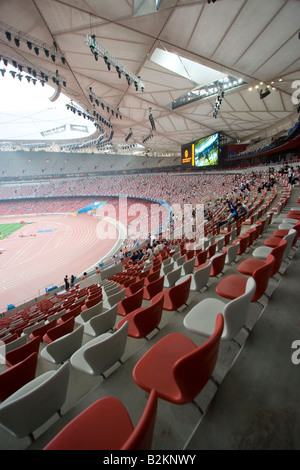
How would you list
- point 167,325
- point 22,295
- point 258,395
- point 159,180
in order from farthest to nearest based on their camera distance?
point 159,180, point 22,295, point 167,325, point 258,395

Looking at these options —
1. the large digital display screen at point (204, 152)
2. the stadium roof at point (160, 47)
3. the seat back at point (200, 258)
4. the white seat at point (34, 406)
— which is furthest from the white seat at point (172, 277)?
the large digital display screen at point (204, 152)

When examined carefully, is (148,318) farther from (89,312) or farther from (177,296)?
(89,312)

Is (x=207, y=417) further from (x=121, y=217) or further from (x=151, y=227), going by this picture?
(x=121, y=217)

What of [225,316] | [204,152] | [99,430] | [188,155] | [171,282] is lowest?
[171,282]

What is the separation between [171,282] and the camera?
4289 mm

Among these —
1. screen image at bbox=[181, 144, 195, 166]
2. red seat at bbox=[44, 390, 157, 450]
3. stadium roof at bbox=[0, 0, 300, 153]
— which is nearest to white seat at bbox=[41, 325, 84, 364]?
red seat at bbox=[44, 390, 157, 450]

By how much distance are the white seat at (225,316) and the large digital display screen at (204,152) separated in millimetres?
30750

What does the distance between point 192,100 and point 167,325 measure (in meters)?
21.3

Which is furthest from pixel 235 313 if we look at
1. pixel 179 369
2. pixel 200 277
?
pixel 200 277

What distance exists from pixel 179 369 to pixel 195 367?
0.48ft

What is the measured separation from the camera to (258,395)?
1.58m

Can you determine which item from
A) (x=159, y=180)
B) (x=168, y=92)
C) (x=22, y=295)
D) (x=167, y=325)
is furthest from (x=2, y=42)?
(x=159, y=180)

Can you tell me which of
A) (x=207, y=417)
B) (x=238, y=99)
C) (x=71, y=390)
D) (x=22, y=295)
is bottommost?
(x=22, y=295)

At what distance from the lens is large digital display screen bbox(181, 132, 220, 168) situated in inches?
1159
